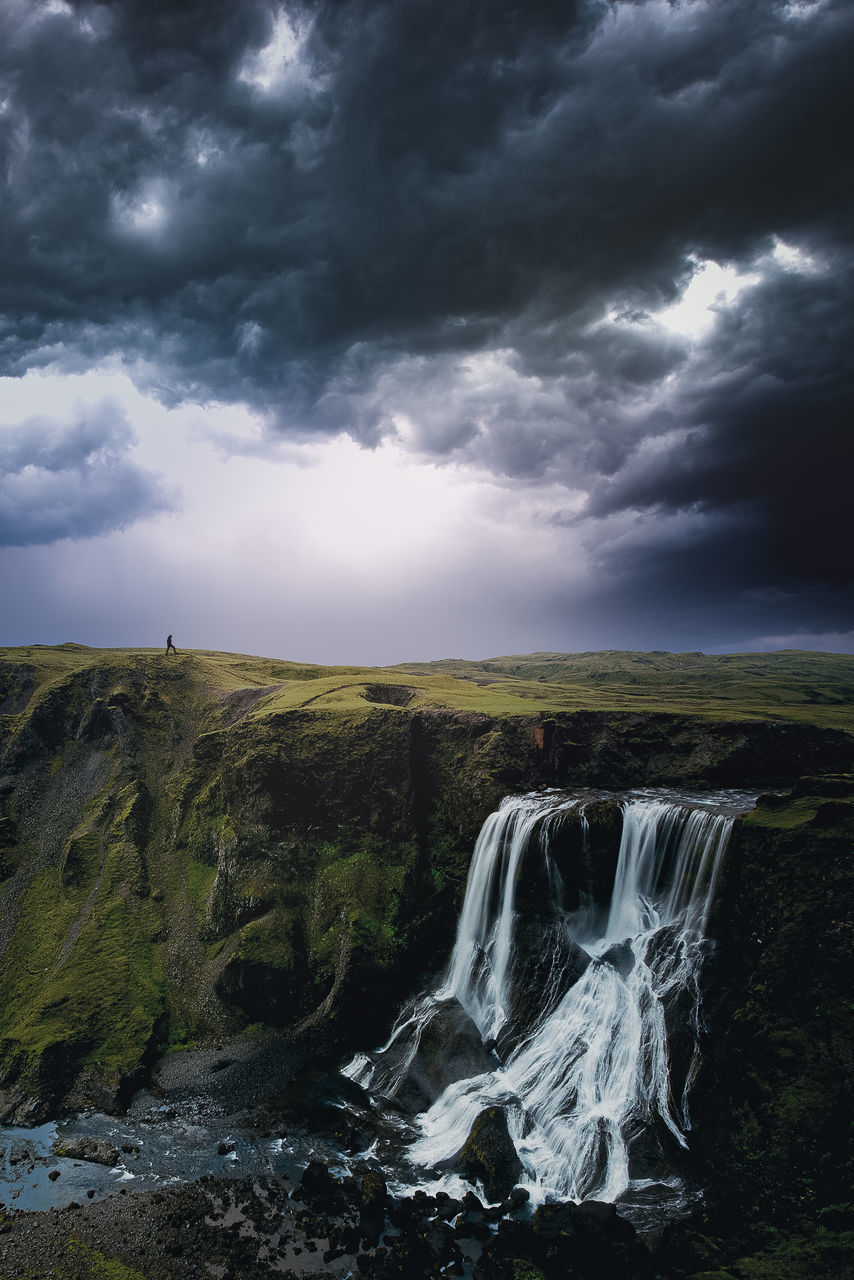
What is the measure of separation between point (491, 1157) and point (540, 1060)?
492 cm

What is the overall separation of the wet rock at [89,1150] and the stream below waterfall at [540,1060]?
37 centimetres

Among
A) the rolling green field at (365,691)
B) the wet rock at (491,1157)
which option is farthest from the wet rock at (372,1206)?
the rolling green field at (365,691)

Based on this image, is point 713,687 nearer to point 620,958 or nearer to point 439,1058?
point 620,958

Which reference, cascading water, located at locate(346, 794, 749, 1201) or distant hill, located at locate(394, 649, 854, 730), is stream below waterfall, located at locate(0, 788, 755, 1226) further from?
distant hill, located at locate(394, 649, 854, 730)

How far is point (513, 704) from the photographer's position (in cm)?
5081

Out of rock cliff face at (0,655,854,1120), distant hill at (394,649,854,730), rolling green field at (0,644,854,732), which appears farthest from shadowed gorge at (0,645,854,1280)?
distant hill at (394,649,854,730)

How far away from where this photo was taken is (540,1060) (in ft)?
86.3

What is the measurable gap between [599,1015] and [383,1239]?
1163 centimetres

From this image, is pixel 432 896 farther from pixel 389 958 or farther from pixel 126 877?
pixel 126 877

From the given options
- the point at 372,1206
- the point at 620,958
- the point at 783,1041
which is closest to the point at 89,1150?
the point at 372,1206

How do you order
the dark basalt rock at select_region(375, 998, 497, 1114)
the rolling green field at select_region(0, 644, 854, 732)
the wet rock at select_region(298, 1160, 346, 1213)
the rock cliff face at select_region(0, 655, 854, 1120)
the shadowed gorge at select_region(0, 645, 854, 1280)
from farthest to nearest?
1. the rolling green field at select_region(0, 644, 854, 732)
2. the rock cliff face at select_region(0, 655, 854, 1120)
3. the dark basalt rock at select_region(375, 998, 497, 1114)
4. the wet rock at select_region(298, 1160, 346, 1213)
5. the shadowed gorge at select_region(0, 645, 854, 1280)

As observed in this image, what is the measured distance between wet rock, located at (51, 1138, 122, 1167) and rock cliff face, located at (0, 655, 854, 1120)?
10.3ft

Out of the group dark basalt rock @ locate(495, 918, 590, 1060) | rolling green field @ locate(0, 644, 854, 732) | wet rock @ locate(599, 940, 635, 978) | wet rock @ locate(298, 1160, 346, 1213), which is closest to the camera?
wet rock @ locate(298, 1160, 346, 1213)

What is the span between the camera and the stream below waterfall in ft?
73.0
